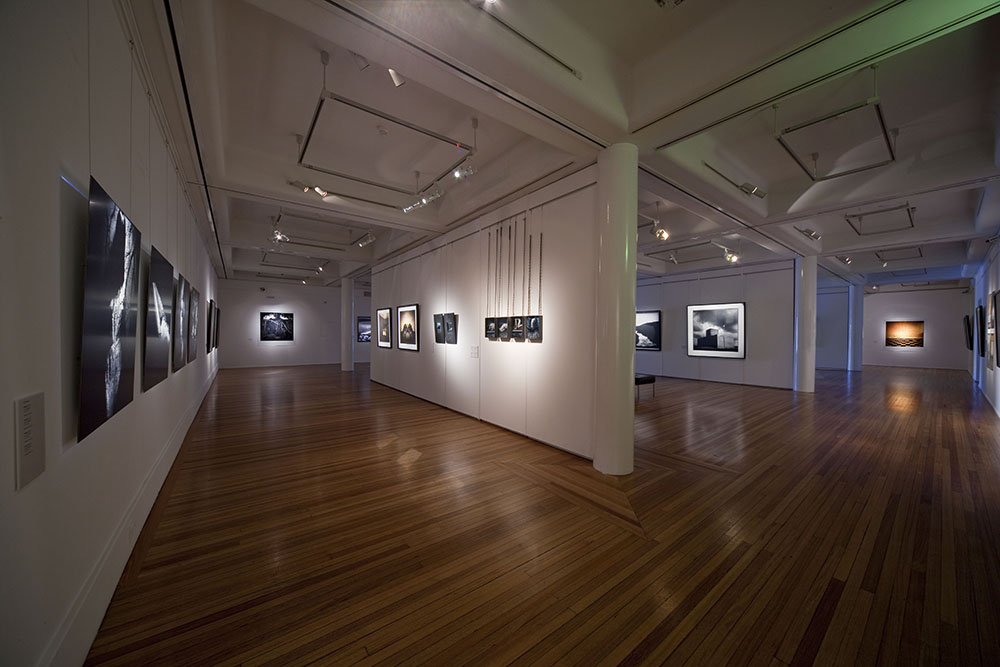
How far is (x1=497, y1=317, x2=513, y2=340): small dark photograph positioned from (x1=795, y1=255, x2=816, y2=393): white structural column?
30.0ft

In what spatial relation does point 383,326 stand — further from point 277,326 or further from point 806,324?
point 806,324

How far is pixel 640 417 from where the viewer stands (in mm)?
7301

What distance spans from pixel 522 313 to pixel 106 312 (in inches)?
182

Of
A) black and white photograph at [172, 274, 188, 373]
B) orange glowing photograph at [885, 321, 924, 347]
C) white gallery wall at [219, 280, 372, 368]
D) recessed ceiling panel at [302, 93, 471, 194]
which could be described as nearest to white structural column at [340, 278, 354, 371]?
white gallery wall at [219, 280, 372, 368]

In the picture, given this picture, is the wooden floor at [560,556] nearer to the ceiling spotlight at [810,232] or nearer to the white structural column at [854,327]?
the ceiling spotlight at [810,232]

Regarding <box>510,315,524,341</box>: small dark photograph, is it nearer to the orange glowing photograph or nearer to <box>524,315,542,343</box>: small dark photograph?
<box>524,315,542,343</box>: small dark photograph

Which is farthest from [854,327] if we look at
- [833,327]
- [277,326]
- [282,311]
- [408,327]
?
[277,326]

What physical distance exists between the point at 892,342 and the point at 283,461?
84.2 ft

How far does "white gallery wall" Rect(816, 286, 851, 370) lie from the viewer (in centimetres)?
1592

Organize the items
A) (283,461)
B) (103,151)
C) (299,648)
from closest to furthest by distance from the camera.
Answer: (299,648), (103,151), (283,461)

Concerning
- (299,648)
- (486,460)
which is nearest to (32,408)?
(299,648)

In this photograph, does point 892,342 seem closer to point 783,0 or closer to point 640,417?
point 640,417

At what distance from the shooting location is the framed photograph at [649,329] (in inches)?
543

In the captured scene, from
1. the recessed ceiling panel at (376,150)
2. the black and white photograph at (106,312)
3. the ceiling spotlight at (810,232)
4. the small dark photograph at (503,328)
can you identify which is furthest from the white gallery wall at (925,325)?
the black and white photograph at (106,312)
